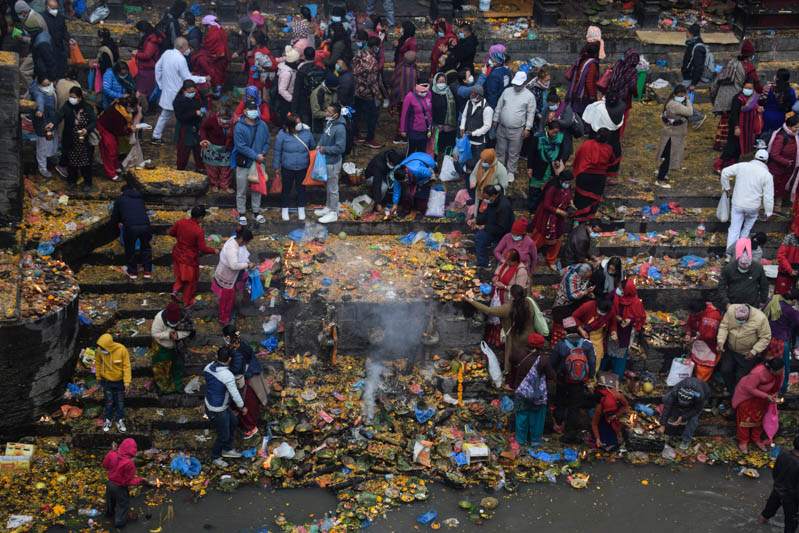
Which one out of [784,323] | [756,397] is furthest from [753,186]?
[756,397]

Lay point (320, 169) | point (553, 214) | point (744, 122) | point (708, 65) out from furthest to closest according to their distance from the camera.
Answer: point (708, 65), point (744, 122), point (320, 169), point (553, 214)

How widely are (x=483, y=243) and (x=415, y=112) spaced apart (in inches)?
100

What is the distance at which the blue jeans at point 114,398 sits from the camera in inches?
520

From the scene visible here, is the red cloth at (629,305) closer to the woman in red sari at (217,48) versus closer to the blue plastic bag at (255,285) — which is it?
the blue plastic bag at (255,285)

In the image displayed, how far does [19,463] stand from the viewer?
13.0 meters

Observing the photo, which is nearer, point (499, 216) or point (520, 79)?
point (499, 216)

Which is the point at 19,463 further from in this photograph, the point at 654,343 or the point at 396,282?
the point at 654,343

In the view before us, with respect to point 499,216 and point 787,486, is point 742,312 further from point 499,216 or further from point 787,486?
point 499,216

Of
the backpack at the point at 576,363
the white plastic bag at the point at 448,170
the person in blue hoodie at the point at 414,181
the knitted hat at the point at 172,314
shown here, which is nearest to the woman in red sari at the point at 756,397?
the backpack at the point at 576,363

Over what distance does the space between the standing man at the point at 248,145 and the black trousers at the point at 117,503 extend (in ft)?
17.0

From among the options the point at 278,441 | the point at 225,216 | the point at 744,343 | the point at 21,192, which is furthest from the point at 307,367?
the point at 744,343

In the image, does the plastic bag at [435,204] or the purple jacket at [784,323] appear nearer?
the purple jacket at [784,323]

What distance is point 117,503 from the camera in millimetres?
12141

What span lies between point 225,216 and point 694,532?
8063 millimetres
